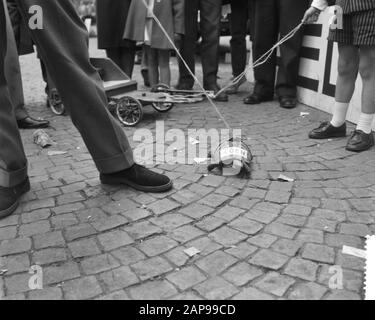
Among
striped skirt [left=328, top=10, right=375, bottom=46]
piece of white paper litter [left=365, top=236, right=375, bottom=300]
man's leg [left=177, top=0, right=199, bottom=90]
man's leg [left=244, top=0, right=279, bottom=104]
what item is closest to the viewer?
A: piece of white paper litter [left=365, top=236, right=375, bottom=300]

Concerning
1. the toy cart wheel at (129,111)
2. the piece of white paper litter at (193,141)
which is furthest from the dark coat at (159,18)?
the piece of white paper litter at (193,141)

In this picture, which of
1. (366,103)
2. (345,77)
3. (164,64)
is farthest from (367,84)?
(164,64)

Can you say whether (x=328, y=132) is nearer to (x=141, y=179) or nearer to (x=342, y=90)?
(x=342, y=90)

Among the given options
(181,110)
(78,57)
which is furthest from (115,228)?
(181,110)

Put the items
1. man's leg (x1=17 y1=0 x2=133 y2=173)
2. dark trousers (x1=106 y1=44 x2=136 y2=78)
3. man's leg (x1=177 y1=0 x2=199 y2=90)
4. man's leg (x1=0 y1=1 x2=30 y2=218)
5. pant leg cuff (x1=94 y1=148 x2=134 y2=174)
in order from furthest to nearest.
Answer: dark trousers (x1=106 y1=44 x2=136 y2=78), man's leg (x1=177 y1=0 x2=199 y2=90), pant leg cuff (x1=94 y1=148 x2=134 y2=174), man's leg (x1=0 y1=1 x2=30 y2=218), man's leg (x1=17 y1=0 x2=133 y2=173)

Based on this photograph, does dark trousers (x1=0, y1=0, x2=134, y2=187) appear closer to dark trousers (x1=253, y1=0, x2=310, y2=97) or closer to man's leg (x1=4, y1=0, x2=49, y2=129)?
man's leg (x1=4, y1=0, x2=49, y2=129)

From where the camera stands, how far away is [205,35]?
5.43 metres

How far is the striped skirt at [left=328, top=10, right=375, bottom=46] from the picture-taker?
3.28 meters

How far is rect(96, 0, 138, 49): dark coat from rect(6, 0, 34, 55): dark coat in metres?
0.86

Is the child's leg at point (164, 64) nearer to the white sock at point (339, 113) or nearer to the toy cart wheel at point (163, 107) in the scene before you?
the toy cart wheel at point (163, 107)

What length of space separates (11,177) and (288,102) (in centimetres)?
329

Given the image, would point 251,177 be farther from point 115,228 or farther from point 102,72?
point 102,72

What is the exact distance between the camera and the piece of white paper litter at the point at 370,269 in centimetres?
180

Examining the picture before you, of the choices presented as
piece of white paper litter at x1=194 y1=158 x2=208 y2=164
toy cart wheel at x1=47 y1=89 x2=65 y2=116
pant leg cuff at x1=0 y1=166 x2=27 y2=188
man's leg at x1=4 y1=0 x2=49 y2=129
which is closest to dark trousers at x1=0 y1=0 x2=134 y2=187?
pant leg cuff at x1=0 y1=166 x2=27 y2=188
